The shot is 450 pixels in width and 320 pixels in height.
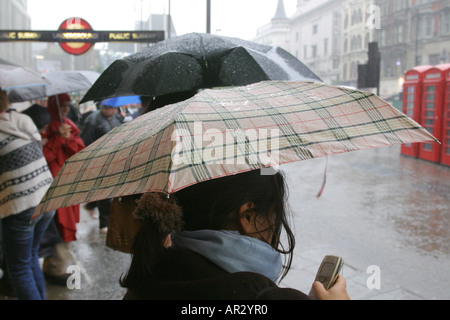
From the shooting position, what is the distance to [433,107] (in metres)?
13.4

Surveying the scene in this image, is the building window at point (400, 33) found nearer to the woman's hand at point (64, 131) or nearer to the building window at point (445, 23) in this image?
the building window at point (445, 23)

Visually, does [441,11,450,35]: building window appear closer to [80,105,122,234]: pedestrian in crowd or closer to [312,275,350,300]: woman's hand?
[80,105,122,234]: pedestrian in crowd

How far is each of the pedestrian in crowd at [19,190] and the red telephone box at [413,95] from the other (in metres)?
12.3

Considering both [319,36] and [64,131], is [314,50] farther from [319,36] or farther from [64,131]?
[64,131]

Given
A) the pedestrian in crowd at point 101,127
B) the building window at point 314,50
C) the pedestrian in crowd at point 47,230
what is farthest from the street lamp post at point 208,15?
the building window at point 314,50

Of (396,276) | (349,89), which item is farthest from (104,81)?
(396,276)

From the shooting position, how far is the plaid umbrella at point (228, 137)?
1146 millimetres

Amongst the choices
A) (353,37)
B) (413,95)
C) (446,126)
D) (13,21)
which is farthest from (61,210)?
(353,37)

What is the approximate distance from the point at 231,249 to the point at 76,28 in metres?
8.48

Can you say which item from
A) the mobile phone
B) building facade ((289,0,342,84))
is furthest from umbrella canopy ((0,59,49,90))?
building facade ((289,0,342,84))

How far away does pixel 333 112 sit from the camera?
4.82 ft
